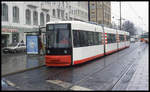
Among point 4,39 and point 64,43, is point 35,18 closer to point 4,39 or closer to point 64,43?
point 4,39

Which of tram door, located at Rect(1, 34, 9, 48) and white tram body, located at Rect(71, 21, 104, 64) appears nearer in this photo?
white tram body, located at Rect(71, 21, 104, 64)

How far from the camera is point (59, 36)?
1520 centimetres

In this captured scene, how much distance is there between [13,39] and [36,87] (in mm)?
31555

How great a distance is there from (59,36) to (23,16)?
26053mm

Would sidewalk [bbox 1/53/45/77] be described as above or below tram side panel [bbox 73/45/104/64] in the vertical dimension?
below

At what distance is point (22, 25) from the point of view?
3991 centimetres

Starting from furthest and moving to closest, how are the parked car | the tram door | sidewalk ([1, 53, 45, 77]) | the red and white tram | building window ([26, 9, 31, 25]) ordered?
building window ([26, 9, 31, 25]) → the tram door → the parked car → the red and white tram → sidewalk ([1, 53, 45, 77])

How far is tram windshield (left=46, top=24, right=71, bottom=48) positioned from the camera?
15.2 metres

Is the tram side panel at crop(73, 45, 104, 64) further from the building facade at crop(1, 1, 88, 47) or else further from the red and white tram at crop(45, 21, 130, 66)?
the building facade at crop(1, 1, 88, 47)

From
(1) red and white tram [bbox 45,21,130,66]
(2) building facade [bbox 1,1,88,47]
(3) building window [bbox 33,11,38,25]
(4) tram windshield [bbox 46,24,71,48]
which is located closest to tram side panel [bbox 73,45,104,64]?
(1) red and white tram [bbox 45,21,130,66]

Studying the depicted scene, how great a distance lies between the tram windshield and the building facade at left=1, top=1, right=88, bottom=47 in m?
17.7

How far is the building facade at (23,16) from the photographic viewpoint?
119 ft

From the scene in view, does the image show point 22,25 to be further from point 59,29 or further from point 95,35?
point 59,29

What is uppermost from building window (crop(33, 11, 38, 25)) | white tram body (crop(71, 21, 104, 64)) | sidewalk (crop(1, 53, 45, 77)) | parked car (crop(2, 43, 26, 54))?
building window (crop(33, 11, 38, 25))
